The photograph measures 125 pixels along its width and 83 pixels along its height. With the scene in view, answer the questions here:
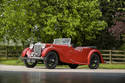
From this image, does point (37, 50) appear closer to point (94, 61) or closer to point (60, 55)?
point (60, 55)

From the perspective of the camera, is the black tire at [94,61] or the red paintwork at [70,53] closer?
the red paintwork at [70,53]

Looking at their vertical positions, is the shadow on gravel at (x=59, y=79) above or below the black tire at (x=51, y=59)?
below

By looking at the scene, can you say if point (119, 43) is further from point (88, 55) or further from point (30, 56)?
point (30, 56)

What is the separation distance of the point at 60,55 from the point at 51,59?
65 centimetres

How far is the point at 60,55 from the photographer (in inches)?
728

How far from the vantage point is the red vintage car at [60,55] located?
18.1 m

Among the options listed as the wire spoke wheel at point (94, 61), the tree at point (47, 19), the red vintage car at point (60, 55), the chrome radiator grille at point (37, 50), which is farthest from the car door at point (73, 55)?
the tree at point (47, 19)

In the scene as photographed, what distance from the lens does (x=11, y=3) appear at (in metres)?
27.1

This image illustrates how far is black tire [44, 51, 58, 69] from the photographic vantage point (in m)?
18.0

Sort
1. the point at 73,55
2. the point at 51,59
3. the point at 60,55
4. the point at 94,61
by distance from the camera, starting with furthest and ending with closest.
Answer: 1. the point at 94,61
2. the point at 73,55
3. the point at 60,55
4. the point at 51,59

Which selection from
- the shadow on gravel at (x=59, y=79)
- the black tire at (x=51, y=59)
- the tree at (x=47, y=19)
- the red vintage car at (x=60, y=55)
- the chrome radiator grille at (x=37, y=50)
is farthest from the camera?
the tree at (x=47, y=19)

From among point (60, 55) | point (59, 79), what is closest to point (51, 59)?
point (60, 55)

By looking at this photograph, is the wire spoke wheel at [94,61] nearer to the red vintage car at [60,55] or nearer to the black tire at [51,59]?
the red vintage car at [60,55]

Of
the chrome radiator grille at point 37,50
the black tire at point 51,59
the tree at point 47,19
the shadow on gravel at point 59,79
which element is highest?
the tree at point 47,19
